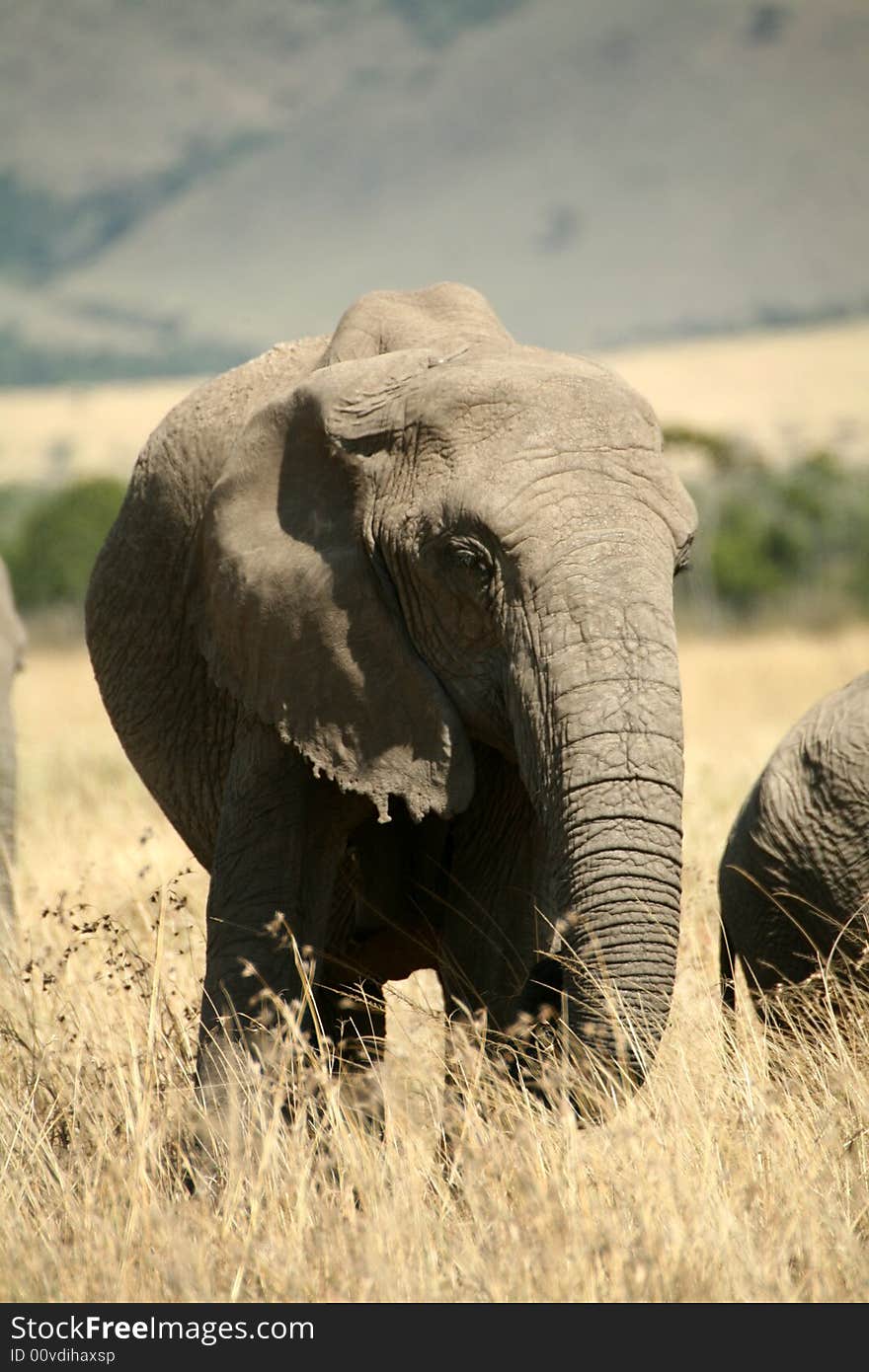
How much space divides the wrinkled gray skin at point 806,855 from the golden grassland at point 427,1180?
298mm

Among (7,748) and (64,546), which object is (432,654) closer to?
(7,748)

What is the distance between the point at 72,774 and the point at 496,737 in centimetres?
1058

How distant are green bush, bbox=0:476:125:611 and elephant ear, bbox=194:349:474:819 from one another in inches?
1360

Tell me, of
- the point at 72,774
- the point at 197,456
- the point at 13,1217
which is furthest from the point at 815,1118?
the point at 72,774

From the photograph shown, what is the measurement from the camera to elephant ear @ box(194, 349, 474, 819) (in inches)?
181

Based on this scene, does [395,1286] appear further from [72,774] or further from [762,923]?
[72,774]

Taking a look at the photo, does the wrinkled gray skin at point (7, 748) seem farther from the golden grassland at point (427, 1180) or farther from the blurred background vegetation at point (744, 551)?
the blurred background vegetation at point (744, 551)

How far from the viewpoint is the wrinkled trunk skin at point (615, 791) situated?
4.10 m

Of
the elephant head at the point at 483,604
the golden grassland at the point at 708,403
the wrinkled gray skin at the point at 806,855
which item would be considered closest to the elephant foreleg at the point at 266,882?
the elephant head at the point at 483,604

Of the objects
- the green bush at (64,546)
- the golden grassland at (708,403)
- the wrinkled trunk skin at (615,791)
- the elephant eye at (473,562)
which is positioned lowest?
the wrinkled trunk skin at (615,791)

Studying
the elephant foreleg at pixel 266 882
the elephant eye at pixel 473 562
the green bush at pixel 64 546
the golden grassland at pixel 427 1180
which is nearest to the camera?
the golden grassland at pixel 427 1180

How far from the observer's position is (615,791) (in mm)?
4086

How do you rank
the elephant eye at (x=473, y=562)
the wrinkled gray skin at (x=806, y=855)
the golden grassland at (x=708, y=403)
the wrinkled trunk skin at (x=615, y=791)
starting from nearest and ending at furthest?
1. the wrinkled trunk skin at (x=615, y=791)
2. the elephant eye at (x=473, y=562)
3. the wrinkled gray skin at (x=806, y=855)
4. the golden grassland at (x=708, y=403)

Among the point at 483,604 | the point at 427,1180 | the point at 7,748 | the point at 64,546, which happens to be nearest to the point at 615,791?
the point at 483,604
